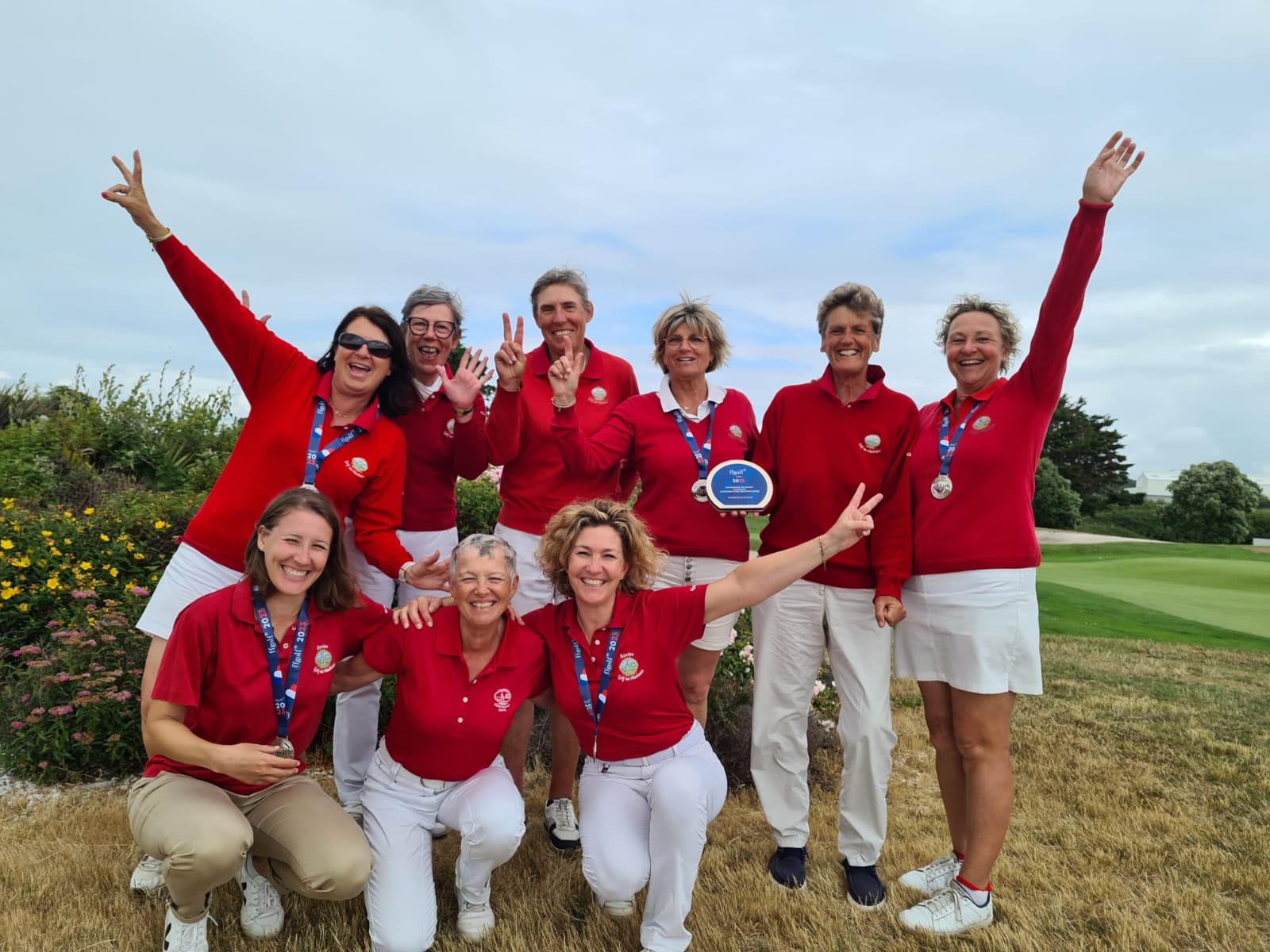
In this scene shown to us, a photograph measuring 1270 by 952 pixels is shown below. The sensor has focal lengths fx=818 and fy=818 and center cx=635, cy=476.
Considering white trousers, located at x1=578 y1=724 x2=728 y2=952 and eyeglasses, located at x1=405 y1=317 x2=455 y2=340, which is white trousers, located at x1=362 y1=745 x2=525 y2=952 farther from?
eyeglasses, located at x1=405 y1=317 x2=455 y2=340

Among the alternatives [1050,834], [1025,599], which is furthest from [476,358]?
[1050,834]

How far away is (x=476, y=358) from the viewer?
4148mm

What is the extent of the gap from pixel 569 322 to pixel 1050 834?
3.98 meters

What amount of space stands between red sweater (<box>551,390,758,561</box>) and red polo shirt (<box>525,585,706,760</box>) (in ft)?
1.67

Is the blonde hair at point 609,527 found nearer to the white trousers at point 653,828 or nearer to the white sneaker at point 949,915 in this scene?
the white trousers at point 653,828

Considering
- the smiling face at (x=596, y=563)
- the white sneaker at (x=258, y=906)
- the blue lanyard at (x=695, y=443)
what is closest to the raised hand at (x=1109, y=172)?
the blue lanyard at (x=695, y=443)

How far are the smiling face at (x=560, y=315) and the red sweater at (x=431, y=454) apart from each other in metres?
0.53

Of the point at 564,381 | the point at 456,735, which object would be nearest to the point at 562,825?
the point at 456,735

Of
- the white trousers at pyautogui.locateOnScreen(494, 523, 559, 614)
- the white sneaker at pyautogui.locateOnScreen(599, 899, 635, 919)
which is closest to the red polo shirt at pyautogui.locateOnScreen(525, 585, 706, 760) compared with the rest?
the white sneaker at pyautogui.locateOnScreen(599, 899, 635, 919)

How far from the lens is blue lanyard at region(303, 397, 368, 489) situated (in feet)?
11.7

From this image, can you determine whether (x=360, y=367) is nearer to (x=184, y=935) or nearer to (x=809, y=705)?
(x=184, y=935)

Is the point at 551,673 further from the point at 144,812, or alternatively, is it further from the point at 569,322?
the point at 569,322

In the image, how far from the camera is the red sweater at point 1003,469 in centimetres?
340

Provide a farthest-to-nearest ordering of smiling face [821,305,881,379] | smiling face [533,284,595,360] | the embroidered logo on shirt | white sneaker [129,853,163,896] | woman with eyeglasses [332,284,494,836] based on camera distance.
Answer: smiling face [533,284,595,360] → woman with eyeglasses [332,284,494,836] → smiling face [821,305,881,379] → white sneaker [129,853,163,896] → the embroidered logo on shirt
